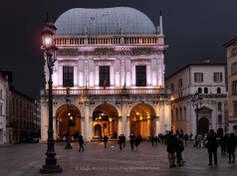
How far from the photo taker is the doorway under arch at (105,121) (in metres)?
87.5

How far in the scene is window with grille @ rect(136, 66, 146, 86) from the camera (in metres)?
84.1

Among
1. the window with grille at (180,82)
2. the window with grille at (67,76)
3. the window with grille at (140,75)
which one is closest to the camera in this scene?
the window with grille at (67,76)

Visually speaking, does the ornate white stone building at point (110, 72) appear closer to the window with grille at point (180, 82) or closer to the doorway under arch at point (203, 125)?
the doorway under arch at point (203, 125)

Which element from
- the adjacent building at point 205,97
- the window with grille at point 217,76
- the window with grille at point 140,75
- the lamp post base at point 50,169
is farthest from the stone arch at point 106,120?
the lamp post base at point 50,169

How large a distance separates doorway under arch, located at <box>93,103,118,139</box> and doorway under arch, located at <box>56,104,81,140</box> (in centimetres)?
354

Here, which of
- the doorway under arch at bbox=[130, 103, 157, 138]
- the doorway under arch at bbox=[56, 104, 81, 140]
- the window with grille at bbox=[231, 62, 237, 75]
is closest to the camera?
the window with grille at bbox=[231, 62, 237, 75]

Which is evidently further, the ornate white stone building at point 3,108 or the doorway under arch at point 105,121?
the doorway under arch at point 105,121

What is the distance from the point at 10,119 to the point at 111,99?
2546 centimetres

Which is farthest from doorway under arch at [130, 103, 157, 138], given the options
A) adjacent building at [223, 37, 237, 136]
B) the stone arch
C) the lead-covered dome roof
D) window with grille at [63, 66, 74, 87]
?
adjacent building at [223, 37, 237, 136]

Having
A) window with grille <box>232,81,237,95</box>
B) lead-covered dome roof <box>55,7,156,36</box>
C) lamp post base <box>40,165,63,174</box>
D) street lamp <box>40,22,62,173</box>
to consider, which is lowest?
lamp post base <box>40,165,63,174</box>

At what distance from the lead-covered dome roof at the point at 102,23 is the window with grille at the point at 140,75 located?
667 cm

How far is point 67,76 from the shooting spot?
84188 millimetres

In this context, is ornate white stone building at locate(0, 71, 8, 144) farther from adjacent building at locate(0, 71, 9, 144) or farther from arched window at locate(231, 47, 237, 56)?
arched window at locate(231, 47, 237, 56)

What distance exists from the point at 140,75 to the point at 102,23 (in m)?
11.6
